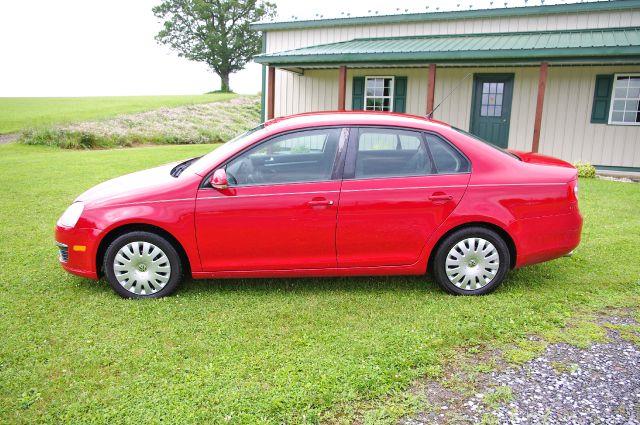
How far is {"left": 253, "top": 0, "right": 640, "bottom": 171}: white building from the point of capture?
41.8 ft

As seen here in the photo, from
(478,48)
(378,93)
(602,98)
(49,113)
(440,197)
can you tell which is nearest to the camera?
(440,197)

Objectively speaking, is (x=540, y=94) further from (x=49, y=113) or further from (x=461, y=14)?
(x=49, y=113)

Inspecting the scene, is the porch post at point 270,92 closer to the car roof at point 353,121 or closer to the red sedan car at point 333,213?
the car roof at point 353,121

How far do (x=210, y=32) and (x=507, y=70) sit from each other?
3702 cm

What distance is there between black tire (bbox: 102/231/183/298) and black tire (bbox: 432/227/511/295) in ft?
7.51

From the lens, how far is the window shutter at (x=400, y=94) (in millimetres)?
15945

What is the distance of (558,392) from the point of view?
10.2 feet

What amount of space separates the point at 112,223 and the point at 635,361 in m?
4.12

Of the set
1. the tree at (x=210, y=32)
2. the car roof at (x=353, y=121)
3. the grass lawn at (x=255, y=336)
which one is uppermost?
the tree at (x=210, y=32)

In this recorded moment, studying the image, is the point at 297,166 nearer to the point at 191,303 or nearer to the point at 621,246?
the point at 191,303

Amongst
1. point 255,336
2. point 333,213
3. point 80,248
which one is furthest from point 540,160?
point 80,248

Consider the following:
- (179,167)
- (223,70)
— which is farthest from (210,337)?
(223,70)

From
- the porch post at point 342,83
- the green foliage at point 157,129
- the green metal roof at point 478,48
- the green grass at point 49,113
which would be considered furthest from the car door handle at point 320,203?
the green grass at point 49,113

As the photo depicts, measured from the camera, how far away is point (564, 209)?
4.60 meters
